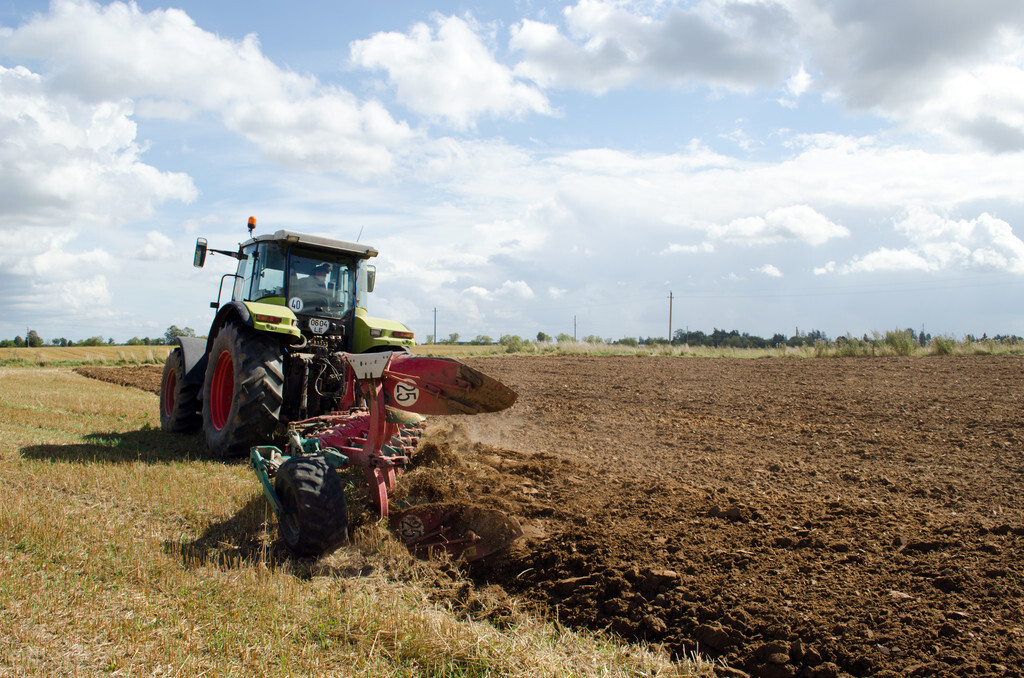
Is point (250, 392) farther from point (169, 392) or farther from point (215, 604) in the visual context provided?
point (169, 392)

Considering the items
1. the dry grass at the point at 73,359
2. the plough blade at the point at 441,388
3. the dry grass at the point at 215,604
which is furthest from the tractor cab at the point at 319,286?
the dry grass at the point at 73,359

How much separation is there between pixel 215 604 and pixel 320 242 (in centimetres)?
448

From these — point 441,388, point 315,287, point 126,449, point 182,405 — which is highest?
point 315,287

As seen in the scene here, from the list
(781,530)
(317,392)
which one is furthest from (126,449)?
(781,530)

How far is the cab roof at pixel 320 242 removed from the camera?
674cm

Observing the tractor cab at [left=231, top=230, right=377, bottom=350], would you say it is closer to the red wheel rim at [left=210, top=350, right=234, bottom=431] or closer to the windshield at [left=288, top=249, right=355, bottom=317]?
the windshield at [left=288, top=249, right=355, bottom=317]

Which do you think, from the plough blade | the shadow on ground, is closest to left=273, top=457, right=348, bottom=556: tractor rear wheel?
the plough blade

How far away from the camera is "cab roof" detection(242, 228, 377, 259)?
22.1ft

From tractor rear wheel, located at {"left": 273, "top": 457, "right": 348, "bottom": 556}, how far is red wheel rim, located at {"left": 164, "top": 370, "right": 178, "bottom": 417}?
5325mm

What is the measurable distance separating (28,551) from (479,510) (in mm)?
2556

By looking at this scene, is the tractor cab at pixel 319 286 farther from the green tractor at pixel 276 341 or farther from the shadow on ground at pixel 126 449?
the shadow on ground at pixel 126 449

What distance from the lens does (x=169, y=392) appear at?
830 cm

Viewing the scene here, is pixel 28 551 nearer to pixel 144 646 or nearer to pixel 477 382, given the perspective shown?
pixel 144 646

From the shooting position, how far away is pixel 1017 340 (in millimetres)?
16562
